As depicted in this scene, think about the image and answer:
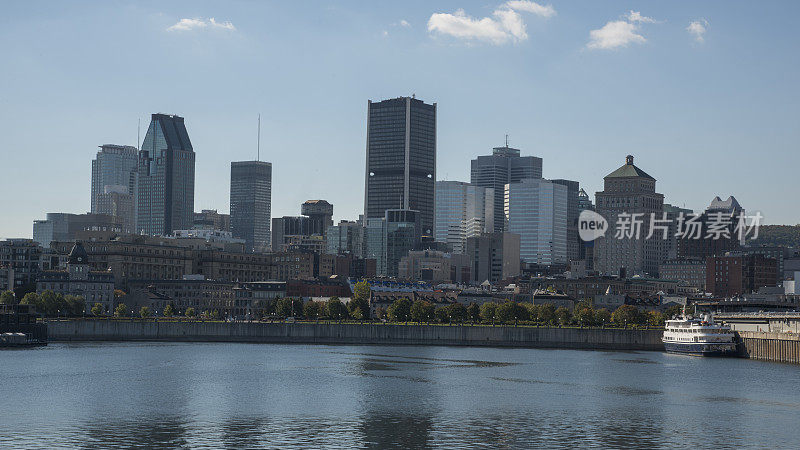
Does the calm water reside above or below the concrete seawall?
below

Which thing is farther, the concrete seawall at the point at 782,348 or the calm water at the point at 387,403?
the concrete seawall at the point at 782,348

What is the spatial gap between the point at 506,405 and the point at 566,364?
2413 inches

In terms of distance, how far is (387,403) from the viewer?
118m

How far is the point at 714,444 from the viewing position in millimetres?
92375

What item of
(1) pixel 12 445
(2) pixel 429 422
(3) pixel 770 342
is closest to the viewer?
(1) pixel 12 445

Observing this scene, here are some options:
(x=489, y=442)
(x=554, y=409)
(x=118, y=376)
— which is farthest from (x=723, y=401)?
(x=118, y=376)

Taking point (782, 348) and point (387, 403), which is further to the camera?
point (782, 348)

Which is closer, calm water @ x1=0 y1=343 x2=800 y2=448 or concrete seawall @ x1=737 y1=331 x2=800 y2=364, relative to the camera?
calm water @ x1=0 y1=343 x2=800 y2=448

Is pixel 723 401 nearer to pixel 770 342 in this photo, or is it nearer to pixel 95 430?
pixel 95 430

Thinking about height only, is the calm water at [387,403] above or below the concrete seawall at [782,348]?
below

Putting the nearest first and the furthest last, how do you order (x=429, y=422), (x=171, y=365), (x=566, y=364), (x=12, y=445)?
(x=12, y=445), (x=429, y=422), (x=171, y=365), (x=566, y=364)

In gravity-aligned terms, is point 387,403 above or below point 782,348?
below

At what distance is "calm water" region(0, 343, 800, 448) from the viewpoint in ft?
307

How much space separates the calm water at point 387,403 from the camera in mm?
93688
